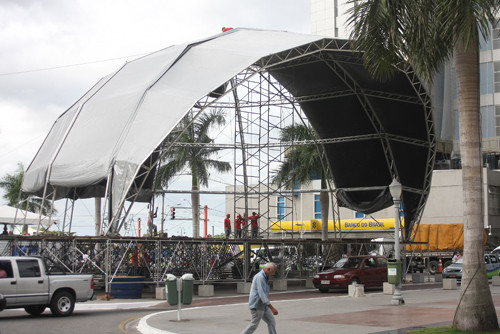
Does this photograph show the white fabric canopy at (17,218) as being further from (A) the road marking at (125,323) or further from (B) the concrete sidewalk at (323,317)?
(A) the road marking at (125,323)

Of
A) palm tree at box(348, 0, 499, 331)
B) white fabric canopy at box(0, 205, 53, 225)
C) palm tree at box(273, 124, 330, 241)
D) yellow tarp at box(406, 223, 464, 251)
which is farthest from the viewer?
yellow tarp at box(406, 223, 464, 251)

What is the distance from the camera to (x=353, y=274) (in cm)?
2734

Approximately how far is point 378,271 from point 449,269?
345 inches

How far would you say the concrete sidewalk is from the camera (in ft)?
47.1

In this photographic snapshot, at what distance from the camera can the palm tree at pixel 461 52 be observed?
12516mm

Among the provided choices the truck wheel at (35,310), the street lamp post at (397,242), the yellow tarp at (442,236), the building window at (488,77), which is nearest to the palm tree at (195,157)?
the yellow tarp at (442,236)

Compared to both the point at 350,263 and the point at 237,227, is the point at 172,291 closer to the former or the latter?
the point at 350,263

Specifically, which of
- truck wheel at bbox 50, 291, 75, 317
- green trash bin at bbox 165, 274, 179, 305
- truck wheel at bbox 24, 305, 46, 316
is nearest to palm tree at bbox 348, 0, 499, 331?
green trash bin at bbox 165, 274, 179, 305

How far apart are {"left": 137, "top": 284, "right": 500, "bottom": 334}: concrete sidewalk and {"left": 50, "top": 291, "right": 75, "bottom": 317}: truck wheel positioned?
2.30 metres

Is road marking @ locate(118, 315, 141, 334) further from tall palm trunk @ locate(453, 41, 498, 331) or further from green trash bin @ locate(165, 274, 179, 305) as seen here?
tall palm trunk @ locate(453, 41, 498, 331)

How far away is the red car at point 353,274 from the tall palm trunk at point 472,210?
14.5 m

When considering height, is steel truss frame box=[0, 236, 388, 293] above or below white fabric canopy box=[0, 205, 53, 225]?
below

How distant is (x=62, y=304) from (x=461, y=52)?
39.7ft

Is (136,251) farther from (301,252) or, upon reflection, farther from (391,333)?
(391,333)
